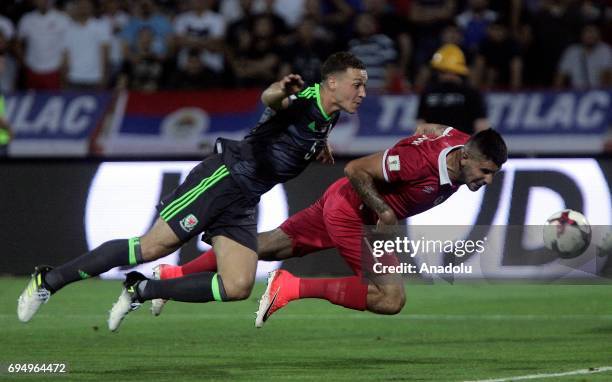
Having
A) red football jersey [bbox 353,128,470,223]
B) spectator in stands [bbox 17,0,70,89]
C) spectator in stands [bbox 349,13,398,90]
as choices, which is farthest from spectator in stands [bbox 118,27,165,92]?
red football jersey [bbox 353,128,470,223]

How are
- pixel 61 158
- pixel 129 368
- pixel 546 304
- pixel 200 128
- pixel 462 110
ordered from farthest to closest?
pixel 200 128, pixel 61 158, pixel 462 110, pixel 546 304, pixel 129 368

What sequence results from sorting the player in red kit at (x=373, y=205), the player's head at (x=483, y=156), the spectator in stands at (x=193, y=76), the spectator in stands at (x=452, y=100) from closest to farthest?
1. the player's head at (x=483, y=156)
2. the player in red kit at (x=373, y=205)
3. the spectator in stands at (x=452, y=100)
4. the spectator in stands at (x=193, y=76)

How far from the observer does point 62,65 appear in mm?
18750

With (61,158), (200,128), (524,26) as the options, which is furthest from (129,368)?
(524,26)

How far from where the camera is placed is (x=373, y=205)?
9.16m

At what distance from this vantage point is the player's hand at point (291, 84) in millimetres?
8784

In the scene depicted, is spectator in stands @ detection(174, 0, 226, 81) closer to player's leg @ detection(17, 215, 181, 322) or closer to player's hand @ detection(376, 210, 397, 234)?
player's leg @ detection(17, 215, 181, 322)

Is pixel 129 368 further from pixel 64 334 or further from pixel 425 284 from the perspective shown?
pixel 425 284

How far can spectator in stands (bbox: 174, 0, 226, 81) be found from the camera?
1867cm

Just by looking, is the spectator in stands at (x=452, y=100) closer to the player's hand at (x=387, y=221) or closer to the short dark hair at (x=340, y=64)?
the short dark hair at (x=340, y=64)

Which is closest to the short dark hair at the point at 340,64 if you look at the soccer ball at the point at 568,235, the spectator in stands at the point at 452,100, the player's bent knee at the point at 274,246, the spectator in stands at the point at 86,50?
the player's bent knee at the point at 274,246

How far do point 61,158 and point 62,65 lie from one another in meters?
4.54

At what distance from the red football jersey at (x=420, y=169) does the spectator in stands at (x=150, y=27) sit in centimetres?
975

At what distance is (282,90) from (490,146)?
136 centimetres
